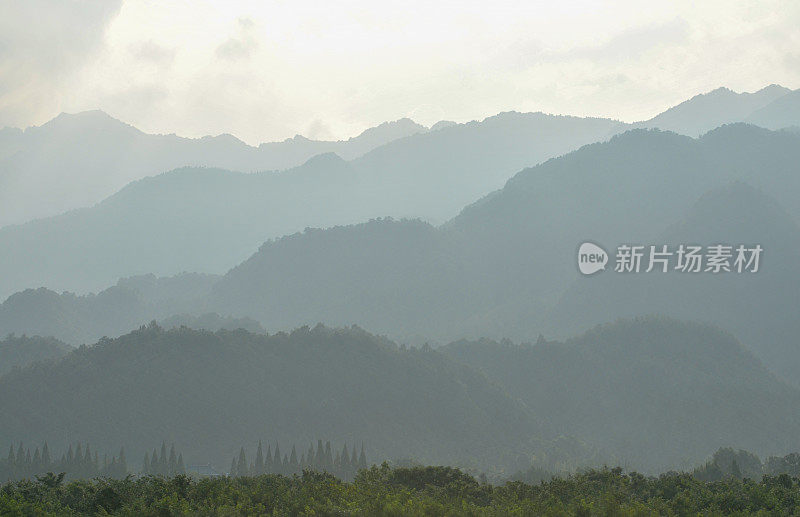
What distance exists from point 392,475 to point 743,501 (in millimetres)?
35602

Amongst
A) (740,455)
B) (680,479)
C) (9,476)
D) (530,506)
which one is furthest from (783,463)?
(9,476)

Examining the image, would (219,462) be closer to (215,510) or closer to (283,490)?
(283,490)

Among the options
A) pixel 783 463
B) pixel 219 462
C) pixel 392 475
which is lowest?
pixel 219 462

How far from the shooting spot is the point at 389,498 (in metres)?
54.5

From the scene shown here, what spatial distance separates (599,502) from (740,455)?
11908 cm

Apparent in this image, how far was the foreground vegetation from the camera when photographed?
162 feet

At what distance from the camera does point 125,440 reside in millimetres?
199125

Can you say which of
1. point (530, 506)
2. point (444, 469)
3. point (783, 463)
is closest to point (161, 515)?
point (530, 506)

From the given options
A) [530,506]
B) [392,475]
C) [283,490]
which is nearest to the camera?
[530,506]

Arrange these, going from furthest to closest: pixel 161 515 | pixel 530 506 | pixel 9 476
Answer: pixel 9 476, pixel 530 506, pixel 161 515

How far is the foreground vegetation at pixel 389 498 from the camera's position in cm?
4928

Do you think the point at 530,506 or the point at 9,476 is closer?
the point at 530,506

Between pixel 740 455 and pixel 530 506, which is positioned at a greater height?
pixel 530 506

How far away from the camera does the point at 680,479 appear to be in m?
67.8
